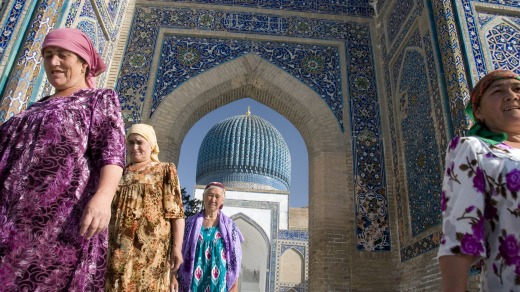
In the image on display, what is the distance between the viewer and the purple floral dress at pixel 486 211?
1.05 metres

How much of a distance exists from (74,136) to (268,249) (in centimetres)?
1416

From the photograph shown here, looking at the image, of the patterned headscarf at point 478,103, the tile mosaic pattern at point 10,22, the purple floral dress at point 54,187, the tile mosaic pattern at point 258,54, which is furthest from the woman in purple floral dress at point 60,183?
the tile mosaic pattern at point 258,54

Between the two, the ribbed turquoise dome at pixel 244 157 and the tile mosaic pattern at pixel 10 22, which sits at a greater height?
the ribbed turquoise dome at pixel 244 157

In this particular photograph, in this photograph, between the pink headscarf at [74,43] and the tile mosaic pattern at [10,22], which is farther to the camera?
the tile mosaic pattern at [10,22]

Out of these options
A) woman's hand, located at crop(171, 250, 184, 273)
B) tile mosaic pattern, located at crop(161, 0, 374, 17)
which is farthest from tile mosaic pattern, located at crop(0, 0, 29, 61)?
woman's hand, located at crop(171, 250, 184, 273)

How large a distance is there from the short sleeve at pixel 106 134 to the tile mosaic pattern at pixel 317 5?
18.8 feet

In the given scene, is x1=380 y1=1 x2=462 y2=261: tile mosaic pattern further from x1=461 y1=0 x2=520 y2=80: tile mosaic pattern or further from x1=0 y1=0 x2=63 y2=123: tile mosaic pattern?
x1=0 y1=0 x2=63 y2=123: tile mosaic pattern

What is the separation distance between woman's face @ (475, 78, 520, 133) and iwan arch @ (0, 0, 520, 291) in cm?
301

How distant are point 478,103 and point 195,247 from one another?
2.11 metres

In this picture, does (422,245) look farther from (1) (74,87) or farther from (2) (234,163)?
(2) (234,163)

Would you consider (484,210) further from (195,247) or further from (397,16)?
(397,16)

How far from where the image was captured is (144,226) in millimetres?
2199

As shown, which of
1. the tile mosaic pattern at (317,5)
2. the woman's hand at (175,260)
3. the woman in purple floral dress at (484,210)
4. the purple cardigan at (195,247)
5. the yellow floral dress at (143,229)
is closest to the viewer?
the woman in purple floral dress at (484,210)

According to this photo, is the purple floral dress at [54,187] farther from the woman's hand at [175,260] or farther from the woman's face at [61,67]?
the woman's hand at [175,260]
